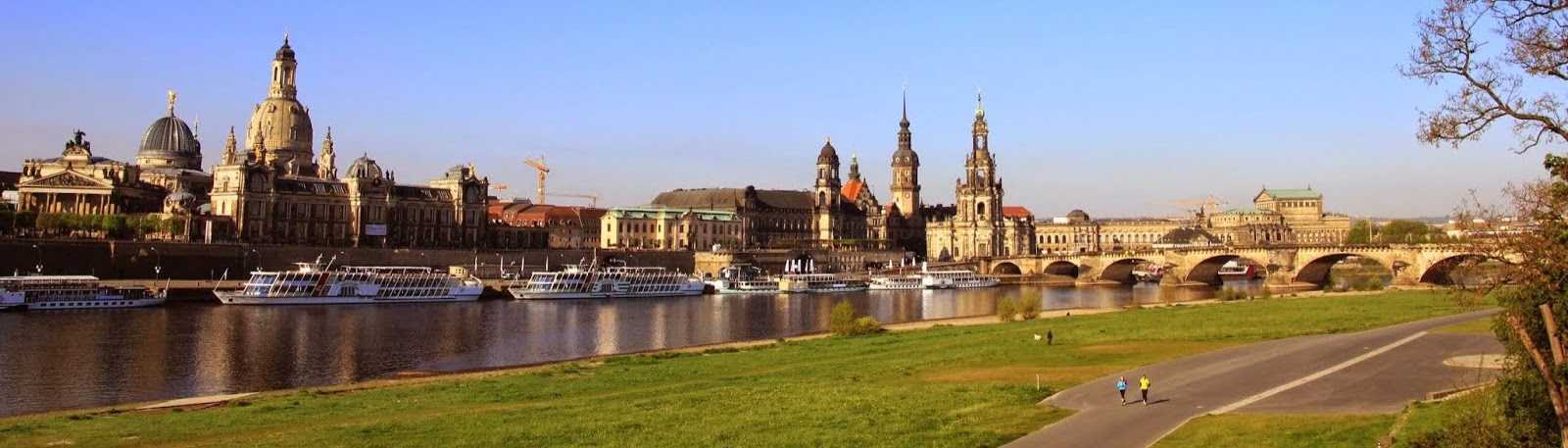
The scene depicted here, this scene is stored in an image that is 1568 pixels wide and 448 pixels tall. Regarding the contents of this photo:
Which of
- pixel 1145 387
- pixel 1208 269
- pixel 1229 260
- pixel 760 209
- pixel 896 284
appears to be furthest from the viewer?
pixel 760 209

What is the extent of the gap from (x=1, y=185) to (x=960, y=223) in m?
128

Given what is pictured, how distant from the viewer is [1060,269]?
150 metres

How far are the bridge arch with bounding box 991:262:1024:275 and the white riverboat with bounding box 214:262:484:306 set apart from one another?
83482mm

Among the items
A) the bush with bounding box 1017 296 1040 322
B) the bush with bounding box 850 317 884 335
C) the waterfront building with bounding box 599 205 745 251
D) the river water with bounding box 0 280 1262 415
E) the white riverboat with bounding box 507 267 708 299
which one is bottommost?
the river water with bounding box 0 280 1262 415

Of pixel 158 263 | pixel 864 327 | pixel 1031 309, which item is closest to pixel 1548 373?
pixel 864 327

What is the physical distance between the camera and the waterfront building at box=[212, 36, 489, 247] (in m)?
121

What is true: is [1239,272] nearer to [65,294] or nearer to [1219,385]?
[65,294]

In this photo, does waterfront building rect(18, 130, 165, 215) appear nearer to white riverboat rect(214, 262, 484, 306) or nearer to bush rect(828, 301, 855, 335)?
white riverboat rect(214, 262, 484, 306)

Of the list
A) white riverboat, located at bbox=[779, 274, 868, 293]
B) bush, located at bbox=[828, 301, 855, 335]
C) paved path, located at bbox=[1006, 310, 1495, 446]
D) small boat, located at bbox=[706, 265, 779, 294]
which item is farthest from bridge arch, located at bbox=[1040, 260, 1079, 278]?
paved path, located at bbox=[1006, 310, 1495, 446]

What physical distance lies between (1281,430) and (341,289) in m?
79.2

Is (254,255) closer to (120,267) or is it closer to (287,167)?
(120,267)

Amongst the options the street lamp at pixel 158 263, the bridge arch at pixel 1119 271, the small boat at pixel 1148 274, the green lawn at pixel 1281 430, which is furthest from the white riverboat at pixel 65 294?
the small boat at pixel 1148 274

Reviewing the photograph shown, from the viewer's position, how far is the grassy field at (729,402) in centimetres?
2402

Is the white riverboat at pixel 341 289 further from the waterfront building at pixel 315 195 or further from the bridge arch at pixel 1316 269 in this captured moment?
the bridge arch at pixel 1316 269
